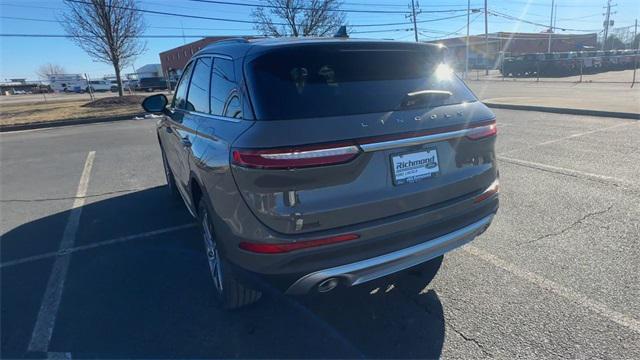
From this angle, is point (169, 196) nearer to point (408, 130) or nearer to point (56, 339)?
point (56, 339)

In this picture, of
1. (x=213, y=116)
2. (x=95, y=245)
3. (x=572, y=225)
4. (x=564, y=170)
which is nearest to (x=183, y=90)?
(x=213, y=116)

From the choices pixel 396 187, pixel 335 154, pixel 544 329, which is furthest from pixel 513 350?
pixel 335 154

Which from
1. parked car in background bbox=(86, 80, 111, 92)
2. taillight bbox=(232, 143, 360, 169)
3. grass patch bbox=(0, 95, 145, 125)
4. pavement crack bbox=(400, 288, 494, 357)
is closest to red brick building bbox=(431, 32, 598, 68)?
parked car in background bbox=(86, 80, 111, 92)

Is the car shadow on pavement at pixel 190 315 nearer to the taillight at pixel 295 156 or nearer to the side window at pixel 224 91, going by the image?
the taillight at pixel 295 156

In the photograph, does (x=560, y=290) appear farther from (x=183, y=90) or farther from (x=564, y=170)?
(x=183, y=90)

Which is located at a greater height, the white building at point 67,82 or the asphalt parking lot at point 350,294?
the white building at point 67,82

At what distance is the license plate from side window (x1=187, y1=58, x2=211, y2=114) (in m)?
1.54

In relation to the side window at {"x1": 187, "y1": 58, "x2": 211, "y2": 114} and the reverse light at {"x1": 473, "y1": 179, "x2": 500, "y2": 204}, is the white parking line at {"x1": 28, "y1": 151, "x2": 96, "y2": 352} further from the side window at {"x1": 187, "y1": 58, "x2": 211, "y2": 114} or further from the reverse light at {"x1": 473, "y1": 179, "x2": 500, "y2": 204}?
the reverse light at {"x1": 473, "y1": 179, "x2": 500, "y2": 204}

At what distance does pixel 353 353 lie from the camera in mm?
2391

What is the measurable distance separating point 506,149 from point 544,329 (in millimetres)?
5472

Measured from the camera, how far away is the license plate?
2.19m

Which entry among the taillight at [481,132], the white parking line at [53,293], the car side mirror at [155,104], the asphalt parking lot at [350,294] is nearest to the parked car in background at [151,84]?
the asphalt parking lot at [350,294]

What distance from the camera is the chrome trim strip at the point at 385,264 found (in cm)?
213

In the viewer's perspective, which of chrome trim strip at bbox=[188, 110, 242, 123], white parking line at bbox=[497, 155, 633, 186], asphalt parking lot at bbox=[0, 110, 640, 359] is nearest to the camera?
chrome trim strip at bbox=[188, 110, 242, 123]
